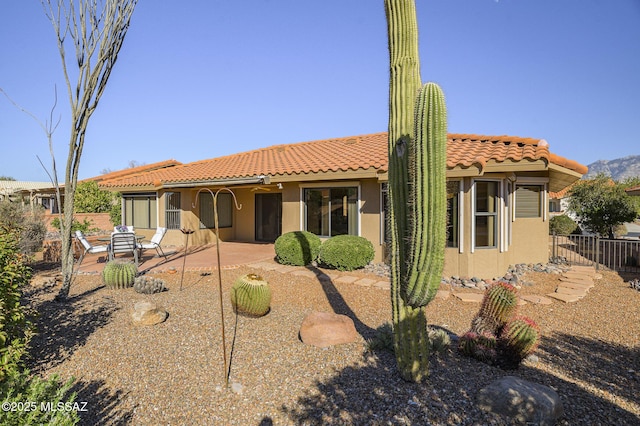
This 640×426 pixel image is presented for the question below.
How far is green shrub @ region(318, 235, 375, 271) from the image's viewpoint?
934 centimetres

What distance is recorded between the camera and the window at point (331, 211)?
10.9m

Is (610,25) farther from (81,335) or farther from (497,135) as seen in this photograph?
(81,335)

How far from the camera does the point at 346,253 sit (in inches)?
367

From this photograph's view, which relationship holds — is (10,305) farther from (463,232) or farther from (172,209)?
(172,209)

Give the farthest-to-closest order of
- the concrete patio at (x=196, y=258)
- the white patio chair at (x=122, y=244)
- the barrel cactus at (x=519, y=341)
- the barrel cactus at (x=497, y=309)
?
1. the concrete patio at (x=196, y=258)
2. the white patio chair at (x=122, y=244)
3. the barrel cactus at (x=497, y=309)
4. the barrel cactus at (x=519, y=341)

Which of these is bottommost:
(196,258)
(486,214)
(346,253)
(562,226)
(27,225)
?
(196,258)

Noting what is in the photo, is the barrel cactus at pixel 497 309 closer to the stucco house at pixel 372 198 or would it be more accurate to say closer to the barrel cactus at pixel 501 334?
the barrel cactus at pixel 501 334

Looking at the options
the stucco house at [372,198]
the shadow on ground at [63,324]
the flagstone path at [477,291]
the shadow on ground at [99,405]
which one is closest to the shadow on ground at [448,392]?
the shadow on ground at [99,405]

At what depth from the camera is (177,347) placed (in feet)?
14.6

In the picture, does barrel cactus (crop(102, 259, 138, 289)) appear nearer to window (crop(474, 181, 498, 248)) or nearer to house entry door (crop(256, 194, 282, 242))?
window (crop(474, 181, 498, 248))

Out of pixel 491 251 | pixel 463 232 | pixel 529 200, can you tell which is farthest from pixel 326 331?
pixel 529 200

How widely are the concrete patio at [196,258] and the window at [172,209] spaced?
1.42 m

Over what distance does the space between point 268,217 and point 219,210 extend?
7.20 ft

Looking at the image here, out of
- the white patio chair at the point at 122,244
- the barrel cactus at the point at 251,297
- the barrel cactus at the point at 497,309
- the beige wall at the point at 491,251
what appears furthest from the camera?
the white patio chair at the point at 122,244
